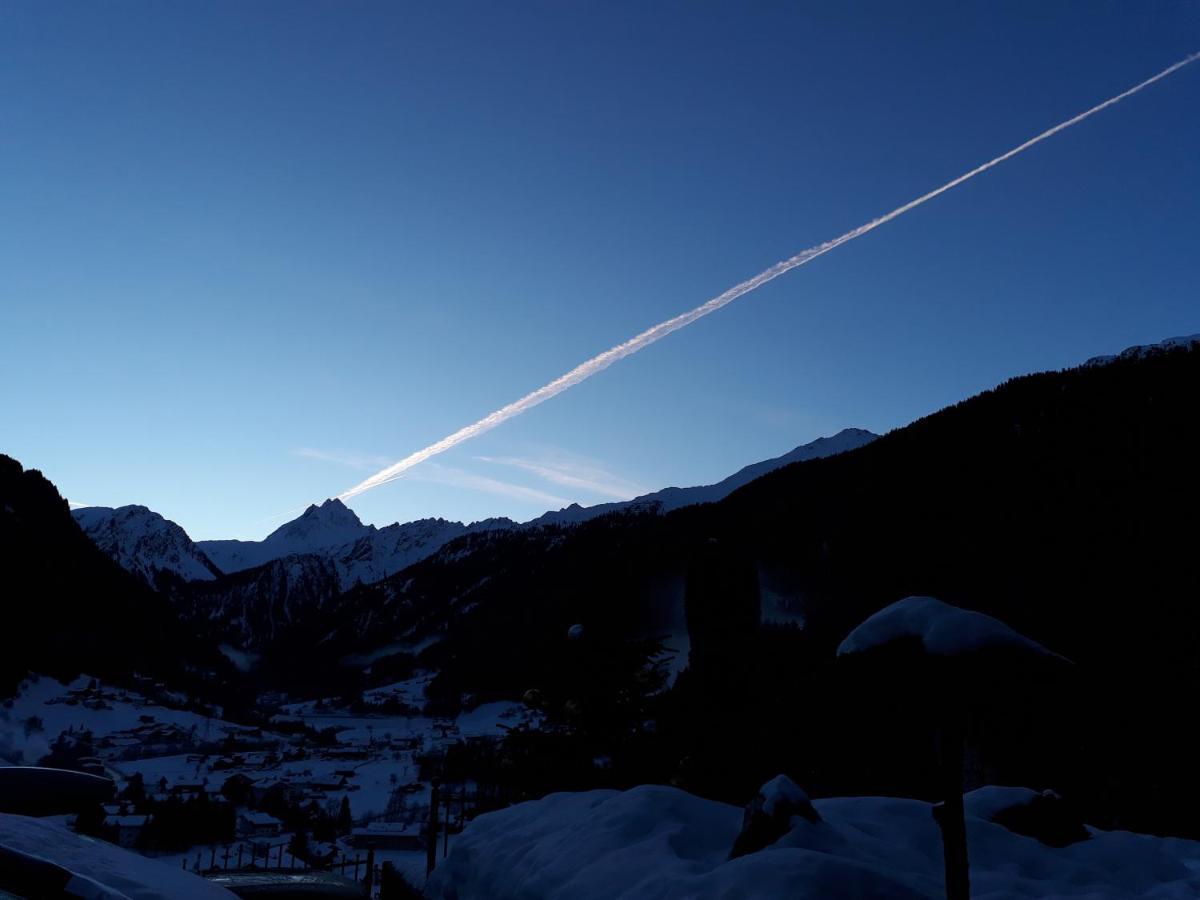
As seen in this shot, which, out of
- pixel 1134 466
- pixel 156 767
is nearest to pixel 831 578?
pixel 1134 466

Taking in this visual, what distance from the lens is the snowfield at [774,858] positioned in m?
6.23

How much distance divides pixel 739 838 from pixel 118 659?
652ft

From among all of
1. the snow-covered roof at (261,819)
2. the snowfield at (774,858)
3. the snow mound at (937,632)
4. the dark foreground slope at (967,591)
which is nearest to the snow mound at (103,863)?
the snowfield at (774,858)

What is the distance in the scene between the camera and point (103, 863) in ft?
10.2

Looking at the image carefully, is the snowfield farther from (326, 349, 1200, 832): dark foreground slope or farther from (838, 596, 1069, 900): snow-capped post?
(326, 349, 1200, 832): dark foreground slope

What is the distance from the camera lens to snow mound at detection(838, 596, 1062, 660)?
572 centimetres

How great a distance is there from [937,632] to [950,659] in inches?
8.1

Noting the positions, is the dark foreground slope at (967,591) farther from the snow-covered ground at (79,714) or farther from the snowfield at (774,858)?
the snow-covered ground at (79,714)

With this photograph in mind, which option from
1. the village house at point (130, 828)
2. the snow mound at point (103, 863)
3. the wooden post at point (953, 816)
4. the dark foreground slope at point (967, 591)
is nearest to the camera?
the snow mound at point (103, 863)

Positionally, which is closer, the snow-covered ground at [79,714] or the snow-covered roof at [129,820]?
the snow-covered roof at [129,820]

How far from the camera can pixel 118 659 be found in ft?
561

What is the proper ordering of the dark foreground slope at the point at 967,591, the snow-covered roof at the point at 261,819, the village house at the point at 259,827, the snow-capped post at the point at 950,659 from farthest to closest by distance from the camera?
the snow-covered roof at the point at 261,819, the village house at the point at 259,827, the dark foreground slope at the point at 967,591, the snow-capped post at the point at 950,659

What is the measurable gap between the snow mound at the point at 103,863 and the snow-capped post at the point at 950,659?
15.2 ft

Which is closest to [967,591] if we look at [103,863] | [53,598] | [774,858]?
[774,858]
